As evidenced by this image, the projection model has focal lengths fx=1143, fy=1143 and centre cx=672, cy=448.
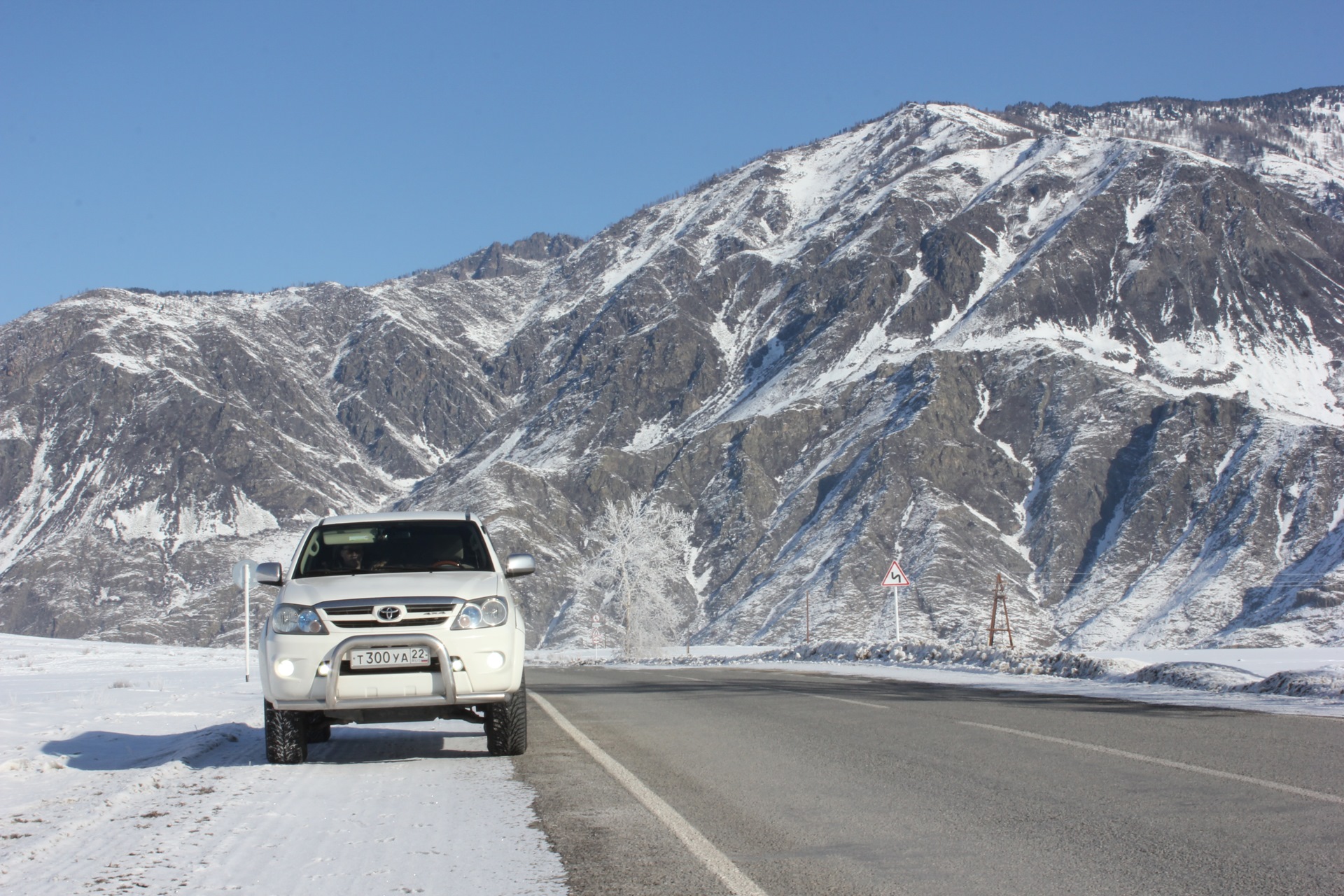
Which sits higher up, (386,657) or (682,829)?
(386,657)

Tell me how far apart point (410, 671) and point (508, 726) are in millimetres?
1297

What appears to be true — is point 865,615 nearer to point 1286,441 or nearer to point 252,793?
point 1286,441

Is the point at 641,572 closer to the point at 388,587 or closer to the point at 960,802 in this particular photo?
the point at 388,587

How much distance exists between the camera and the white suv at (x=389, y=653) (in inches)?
324

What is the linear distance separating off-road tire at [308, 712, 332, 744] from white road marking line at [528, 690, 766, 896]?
86.5 inches

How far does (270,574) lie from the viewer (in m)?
9.45

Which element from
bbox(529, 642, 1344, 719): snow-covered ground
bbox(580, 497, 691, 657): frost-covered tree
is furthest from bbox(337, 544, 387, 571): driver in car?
bbox(580, 497, 691, 657): frost-covered tree

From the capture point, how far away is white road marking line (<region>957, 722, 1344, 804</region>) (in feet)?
22.7

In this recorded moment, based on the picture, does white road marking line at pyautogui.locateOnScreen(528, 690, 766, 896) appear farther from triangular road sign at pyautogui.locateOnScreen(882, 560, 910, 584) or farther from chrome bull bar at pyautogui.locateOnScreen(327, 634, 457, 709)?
triangular road sign at pyautogui.locateOnScreen(882, 560, 910, 584)

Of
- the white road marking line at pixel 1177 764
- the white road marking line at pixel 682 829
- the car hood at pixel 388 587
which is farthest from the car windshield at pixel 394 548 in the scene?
the white road marking line at pixel 1177 764

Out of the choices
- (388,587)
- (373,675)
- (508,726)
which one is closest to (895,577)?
(508,726)

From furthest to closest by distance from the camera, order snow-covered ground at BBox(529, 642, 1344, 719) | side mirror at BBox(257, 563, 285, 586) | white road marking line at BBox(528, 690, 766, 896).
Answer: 1. snow-covered ground at BBox(529, 642, 1344, 719)
2. side mirror at BBox(257, 563, 285, 586)
3. white road marking line at BBox(528, 690, 766, 896)

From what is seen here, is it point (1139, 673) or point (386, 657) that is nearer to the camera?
point (386, 657)

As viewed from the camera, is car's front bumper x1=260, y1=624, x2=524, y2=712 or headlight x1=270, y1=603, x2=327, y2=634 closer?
car's front bumper x1=260, y1=624, x2=524, y2=712
